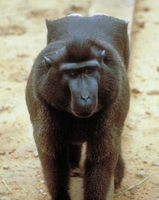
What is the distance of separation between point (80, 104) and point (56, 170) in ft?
3.40

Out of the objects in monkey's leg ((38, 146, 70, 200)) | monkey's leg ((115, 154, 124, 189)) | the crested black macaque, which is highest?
the crested black macaque

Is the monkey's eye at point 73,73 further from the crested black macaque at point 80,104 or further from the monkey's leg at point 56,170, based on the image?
the monkey's leg at point 56,170

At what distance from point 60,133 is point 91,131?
30 cm

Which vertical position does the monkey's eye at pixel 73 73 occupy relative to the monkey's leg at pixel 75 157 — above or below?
above

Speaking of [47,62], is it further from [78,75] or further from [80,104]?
[80,104]

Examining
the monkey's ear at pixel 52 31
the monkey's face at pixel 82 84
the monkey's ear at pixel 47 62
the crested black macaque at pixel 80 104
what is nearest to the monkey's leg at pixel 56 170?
the crested black macaque at pixel 80 104

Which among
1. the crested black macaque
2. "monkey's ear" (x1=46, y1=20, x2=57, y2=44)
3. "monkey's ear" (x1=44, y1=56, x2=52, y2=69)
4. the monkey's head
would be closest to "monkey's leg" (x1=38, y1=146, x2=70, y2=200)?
the crested black macaque

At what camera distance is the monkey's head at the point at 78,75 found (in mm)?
3043

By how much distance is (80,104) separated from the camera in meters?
3.00

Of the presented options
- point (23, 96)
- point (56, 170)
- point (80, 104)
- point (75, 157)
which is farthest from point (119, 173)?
point (23, 96)

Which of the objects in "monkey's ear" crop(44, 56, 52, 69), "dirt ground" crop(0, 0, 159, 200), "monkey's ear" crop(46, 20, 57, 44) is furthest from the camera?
"dirt ground" crop(0, 0, 159, 200)

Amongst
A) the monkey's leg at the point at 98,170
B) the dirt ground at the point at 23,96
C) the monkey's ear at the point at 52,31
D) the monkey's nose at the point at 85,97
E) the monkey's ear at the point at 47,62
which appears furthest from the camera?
the dirt ground at the point at 23,96

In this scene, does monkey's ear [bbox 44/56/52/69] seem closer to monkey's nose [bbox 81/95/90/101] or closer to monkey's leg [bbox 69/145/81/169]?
monkey's nose [bbox 81/95/90/101]

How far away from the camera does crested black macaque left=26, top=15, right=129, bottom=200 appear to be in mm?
3121
